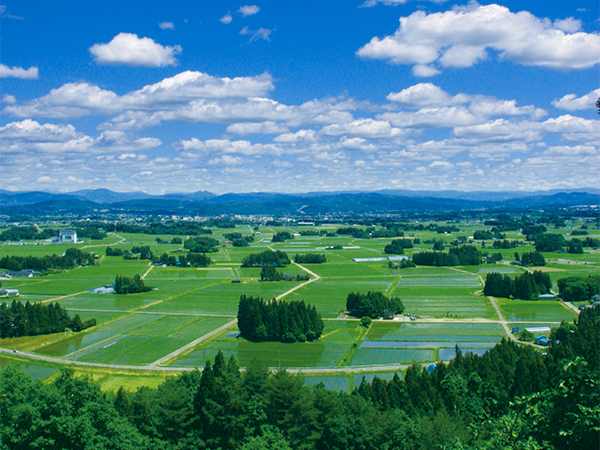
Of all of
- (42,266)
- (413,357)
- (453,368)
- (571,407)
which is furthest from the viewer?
(42,266)

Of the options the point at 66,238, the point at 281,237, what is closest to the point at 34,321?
the point at 281,237

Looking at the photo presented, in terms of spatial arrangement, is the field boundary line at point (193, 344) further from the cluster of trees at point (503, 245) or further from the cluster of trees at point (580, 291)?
the cluster of trees at point (503, 245)

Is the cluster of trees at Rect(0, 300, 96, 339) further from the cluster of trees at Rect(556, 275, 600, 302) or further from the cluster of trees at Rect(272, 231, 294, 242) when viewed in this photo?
the cluster of trees at Rect(272, 231, 294, 242)

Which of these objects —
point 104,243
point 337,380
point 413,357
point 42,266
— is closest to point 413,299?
point 413,357

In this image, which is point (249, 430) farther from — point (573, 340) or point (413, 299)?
point (413, 299)

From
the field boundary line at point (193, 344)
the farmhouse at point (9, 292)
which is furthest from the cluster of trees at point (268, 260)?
the field boundary line at point (193, 344)

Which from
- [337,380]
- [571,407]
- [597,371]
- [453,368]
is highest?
[597,371]

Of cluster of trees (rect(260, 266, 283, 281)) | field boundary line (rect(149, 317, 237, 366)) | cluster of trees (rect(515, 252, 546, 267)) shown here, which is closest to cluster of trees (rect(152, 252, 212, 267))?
cluster of trees (rect(260, 266, 283, 281))
